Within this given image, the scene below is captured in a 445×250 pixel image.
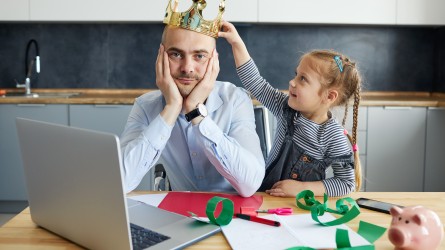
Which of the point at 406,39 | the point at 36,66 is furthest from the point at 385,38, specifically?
the point at 36,66

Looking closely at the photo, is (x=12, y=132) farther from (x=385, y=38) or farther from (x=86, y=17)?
(x=385, y=38)

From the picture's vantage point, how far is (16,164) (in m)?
3.87

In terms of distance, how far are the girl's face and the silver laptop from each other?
78cm

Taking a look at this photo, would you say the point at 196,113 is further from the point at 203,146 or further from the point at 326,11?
the point at 326,11

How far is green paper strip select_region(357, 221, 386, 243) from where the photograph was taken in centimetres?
119

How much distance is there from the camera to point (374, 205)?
1.48 m

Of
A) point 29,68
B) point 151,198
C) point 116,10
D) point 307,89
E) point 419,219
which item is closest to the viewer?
point 419,219

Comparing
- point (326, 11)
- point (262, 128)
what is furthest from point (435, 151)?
point (262, 128)

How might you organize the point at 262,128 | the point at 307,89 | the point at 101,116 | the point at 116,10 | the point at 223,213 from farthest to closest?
the point at 116,10
the point at 101,116
the point at 262,128
the point at 307,89
the point at 223,213

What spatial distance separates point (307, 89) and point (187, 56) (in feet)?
1.54

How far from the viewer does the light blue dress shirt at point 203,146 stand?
1.64m

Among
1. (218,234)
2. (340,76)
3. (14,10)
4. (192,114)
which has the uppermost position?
(14,10)

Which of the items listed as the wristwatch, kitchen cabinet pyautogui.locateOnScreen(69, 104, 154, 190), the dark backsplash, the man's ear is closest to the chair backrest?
the man's ear

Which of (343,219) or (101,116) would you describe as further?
(101,116)
